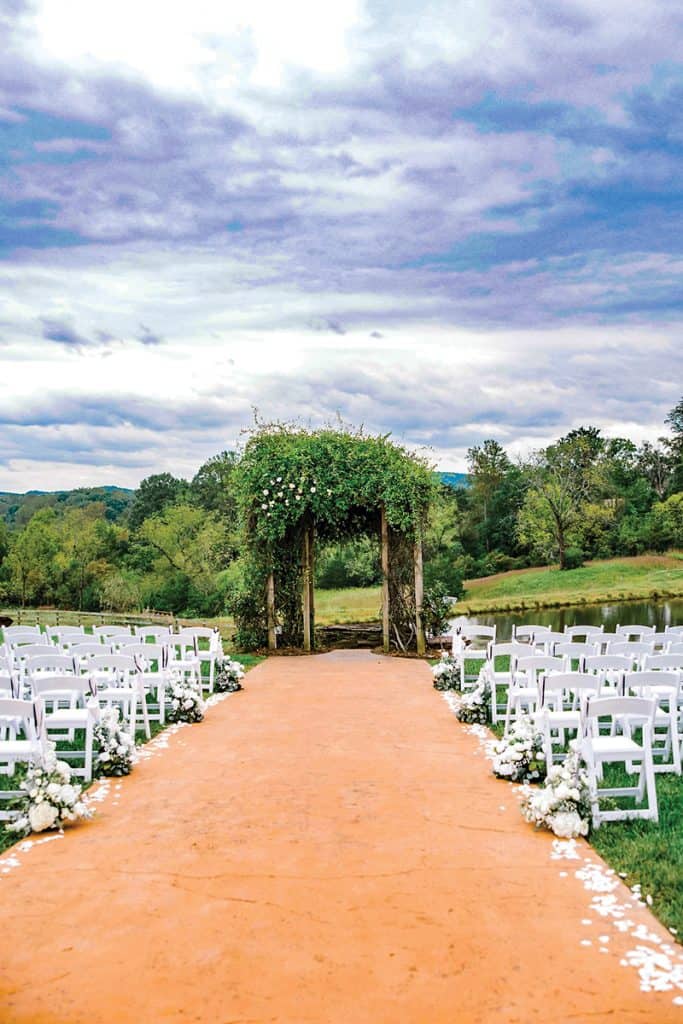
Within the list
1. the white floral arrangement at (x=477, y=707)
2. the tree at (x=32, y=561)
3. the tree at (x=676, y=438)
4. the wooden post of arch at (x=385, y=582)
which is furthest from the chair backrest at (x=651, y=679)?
the tree at (x=676, y=438)

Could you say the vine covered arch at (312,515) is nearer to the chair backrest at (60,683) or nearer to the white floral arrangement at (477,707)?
the white floral arrangement at (477,707)

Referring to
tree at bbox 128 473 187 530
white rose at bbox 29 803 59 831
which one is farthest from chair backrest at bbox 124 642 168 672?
tree at bbox 128 473 187 530

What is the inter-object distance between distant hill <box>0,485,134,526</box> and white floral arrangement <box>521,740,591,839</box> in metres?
60.5

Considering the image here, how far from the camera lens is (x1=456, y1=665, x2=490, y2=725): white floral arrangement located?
918 cm

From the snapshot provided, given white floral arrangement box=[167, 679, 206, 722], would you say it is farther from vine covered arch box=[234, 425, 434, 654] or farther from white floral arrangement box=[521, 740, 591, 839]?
vine covered arch box=[234, 425, 434, 654]

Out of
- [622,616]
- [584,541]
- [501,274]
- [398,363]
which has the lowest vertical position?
[622,616]

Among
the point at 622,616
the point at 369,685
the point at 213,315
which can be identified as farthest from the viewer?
the point at 622,616

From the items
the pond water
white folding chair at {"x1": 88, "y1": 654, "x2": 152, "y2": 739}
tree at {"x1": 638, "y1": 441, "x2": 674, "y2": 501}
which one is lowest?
the pond water

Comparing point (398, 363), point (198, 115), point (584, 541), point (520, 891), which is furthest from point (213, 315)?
point (584, 541)

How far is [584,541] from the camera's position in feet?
151

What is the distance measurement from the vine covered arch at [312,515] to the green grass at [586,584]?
64.7 ft

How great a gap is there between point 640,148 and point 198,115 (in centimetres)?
768

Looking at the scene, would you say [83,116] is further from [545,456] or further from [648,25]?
[545,456]

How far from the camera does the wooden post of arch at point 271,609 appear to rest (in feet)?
52.9
